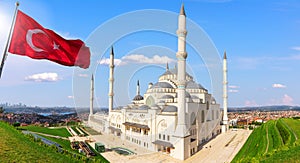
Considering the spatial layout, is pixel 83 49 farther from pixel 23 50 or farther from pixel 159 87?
Result: pixel 159 87

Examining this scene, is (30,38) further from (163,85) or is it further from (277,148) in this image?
(163,85)

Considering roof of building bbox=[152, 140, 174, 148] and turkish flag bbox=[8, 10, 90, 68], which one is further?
roof of building bbox=[152, 140, 174, 148]

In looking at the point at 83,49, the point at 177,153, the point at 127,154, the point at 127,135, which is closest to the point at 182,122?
the point at 177,153

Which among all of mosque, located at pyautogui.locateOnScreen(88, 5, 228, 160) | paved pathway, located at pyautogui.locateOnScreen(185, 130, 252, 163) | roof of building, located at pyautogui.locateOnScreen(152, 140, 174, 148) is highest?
mosque, located at pyautogui.locateOnScreen(88, 5, 228, 160)

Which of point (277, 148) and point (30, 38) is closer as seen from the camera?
point (30, 38)

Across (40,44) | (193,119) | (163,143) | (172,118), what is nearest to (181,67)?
(172,118)

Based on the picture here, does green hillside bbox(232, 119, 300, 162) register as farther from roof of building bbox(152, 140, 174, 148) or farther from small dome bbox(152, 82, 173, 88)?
small dome bbox(152, 82, 173, 88)

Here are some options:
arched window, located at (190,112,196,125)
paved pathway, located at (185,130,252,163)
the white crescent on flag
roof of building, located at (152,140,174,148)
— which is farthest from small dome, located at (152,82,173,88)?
the white crescent on flag

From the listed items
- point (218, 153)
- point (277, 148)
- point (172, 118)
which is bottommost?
point (218, 153)
